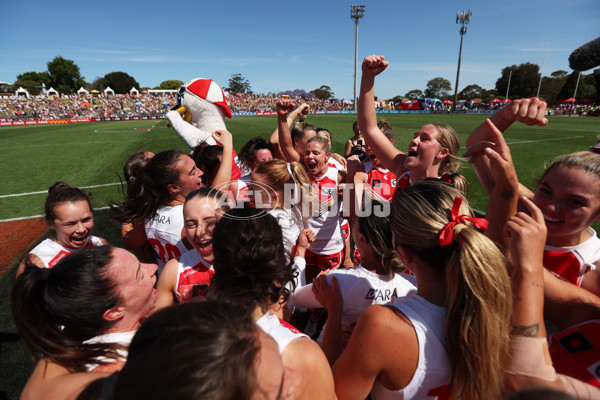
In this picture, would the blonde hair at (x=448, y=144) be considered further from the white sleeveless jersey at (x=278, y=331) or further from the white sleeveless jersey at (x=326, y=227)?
the white sleeveless jersey at (x=278, y=331)

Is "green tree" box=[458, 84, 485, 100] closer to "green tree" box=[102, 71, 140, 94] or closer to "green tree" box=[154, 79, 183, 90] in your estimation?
"green tree" box=[154, 79, 183, 90]

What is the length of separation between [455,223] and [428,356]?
572 mm

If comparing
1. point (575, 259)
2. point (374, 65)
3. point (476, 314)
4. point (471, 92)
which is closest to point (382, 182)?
point (374, 65)

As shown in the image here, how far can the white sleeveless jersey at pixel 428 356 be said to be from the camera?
3.85ft

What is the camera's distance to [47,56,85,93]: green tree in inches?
2960

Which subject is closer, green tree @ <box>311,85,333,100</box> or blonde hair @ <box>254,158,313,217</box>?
blonde hair @ <box>254,158,313,217</box>

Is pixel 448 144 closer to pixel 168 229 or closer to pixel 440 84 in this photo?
pixel 168 229

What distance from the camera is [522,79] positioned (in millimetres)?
60688

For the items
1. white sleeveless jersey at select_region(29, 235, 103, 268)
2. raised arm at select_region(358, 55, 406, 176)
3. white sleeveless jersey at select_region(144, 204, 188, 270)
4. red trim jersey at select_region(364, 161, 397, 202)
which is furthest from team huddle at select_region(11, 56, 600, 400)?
red trim jersey at select_region(364, 161, 397, 202)

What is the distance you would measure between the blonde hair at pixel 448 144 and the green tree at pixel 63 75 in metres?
99.3

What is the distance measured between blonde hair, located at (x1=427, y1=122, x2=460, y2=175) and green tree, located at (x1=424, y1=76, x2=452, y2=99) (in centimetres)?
10106

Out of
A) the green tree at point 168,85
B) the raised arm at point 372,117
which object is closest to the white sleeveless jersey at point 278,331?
the raised arm at point 372,117

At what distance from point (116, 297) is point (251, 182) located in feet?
6.24

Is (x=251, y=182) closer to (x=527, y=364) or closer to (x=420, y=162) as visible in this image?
(x=420, y=162)
